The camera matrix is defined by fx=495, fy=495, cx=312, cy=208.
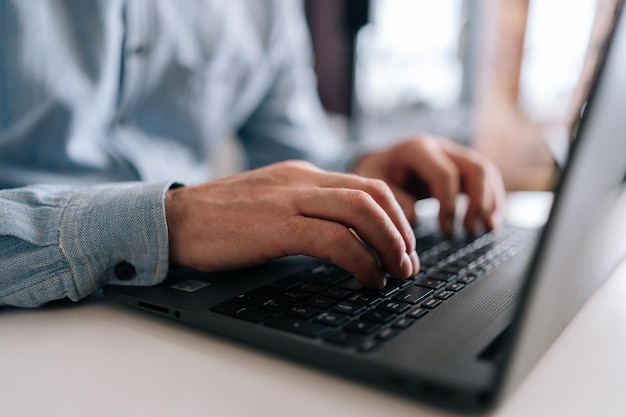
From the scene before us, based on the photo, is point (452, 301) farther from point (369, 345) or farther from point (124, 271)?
point (124, 271)

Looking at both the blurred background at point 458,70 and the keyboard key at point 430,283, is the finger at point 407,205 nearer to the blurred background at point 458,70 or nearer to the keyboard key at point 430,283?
the keyboard key at point 430,283

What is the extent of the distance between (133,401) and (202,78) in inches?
23.7

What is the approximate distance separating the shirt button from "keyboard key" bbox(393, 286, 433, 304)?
21 cm

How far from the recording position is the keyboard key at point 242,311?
320 mm

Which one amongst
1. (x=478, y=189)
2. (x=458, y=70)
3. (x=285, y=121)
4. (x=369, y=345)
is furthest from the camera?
(x=458, y=70)

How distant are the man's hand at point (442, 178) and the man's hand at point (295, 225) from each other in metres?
0.24

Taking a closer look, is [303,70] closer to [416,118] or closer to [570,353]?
[570,353]

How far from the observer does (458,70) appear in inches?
96.0

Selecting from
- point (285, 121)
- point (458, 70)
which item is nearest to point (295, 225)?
point (285, 121)

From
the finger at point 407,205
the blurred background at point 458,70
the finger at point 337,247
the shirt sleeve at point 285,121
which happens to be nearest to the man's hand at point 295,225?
the finger at point 337,247

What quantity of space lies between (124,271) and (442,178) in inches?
16.5

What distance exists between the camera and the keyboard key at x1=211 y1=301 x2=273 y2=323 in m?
0.32

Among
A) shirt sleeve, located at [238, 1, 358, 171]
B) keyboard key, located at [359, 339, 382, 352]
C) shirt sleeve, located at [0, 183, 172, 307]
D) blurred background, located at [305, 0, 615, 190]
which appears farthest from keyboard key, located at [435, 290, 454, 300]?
blurred background, located at [305, 0, 615, 190]

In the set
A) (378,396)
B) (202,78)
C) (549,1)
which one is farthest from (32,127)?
(549,1)
